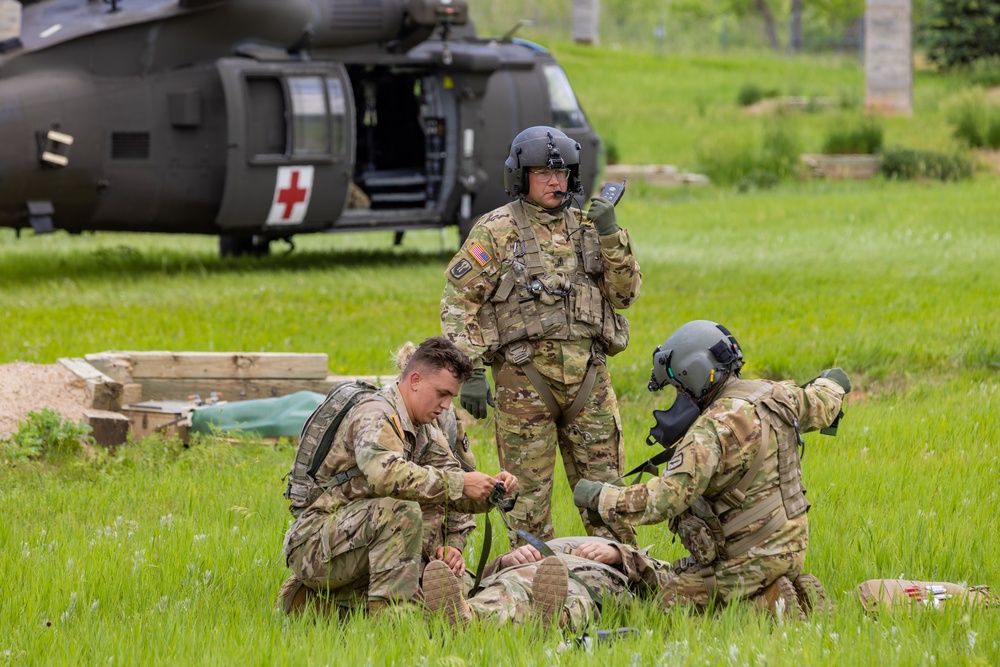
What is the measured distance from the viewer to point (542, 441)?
8.27 meters

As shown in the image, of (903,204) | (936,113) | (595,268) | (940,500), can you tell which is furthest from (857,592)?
(936,113)

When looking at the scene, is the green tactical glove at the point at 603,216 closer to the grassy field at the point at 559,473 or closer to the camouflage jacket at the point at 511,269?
the camouflage jacket at the point at 511,269

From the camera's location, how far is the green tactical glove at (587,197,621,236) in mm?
8125

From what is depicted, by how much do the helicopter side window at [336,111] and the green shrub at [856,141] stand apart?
752 inches

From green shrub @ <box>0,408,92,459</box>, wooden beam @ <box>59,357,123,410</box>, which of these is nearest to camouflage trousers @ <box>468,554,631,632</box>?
green shrub @ <box>0,408,92,459</box>

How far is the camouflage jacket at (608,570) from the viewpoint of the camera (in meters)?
6.91

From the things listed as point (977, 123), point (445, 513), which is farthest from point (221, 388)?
point (977, 123)

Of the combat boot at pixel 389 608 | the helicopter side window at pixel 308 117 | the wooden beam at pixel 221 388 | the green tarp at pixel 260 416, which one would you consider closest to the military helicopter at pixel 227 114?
the helicopter side window at pixel 308 117

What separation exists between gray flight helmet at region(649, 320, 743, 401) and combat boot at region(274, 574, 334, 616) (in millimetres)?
1963

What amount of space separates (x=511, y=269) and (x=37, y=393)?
4.71m

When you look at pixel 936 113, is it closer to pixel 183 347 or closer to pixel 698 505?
pixel 183 347

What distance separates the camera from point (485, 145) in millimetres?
20453

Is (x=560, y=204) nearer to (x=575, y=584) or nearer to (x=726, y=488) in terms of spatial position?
(x=726, y=488)

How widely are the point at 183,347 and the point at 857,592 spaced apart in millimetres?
8764
